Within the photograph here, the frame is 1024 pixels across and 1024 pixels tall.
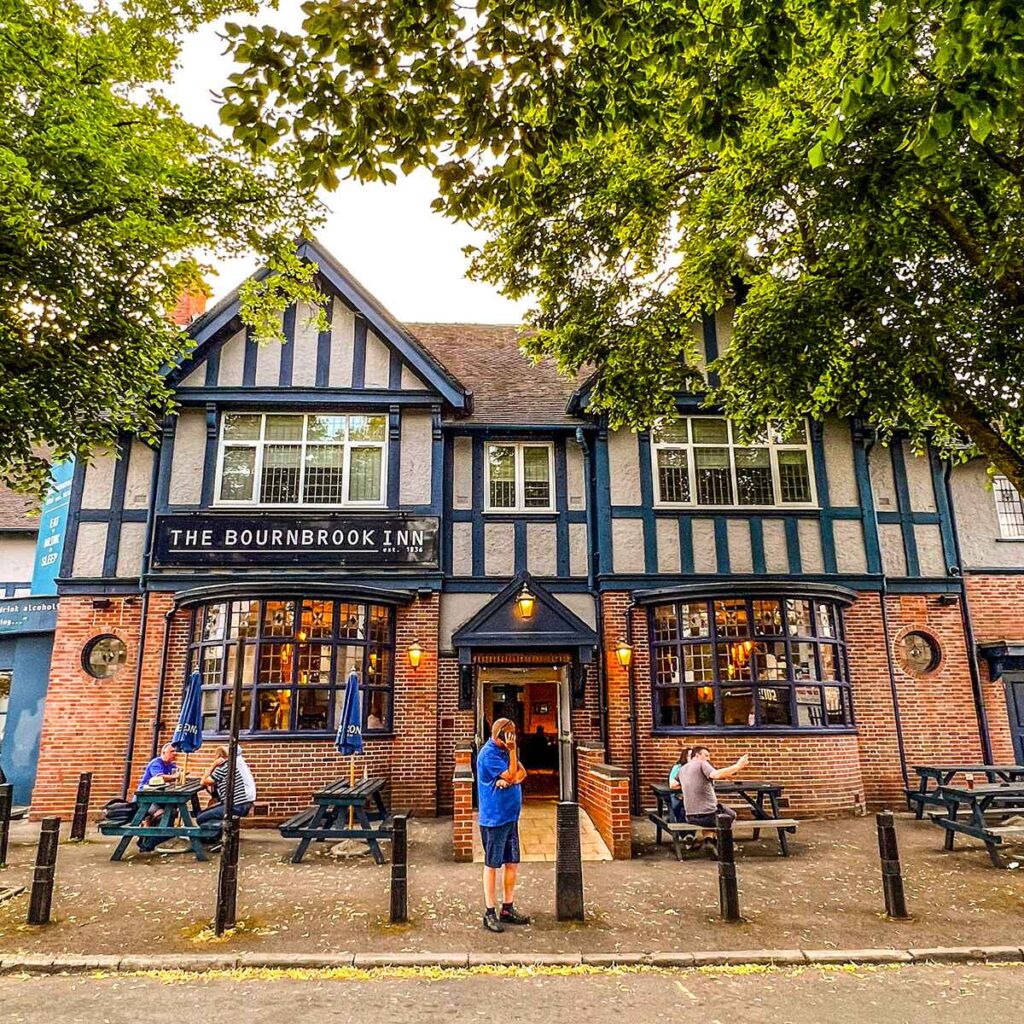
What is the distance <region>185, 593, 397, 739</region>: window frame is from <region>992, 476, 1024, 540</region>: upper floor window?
12.8 m

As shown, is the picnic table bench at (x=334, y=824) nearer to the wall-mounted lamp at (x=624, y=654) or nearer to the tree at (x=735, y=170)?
the wall-mounted lamp at (x=624, y=654)

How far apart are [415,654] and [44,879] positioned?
263 inches

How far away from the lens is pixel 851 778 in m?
12.7

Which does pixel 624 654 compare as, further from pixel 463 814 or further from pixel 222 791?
pixel 222 791

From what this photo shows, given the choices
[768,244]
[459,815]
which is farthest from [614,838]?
[768,244]

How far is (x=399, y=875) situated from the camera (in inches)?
275

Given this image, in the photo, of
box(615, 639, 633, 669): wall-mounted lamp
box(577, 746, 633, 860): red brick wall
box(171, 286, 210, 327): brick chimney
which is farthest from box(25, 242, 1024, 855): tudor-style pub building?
box(171, 286, 210, 327): brick chimney

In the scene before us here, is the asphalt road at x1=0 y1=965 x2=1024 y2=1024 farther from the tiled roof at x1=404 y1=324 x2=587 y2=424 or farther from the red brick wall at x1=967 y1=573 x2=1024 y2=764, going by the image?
the tiled roof at x1=404 y1=324 x2=587 y2=424

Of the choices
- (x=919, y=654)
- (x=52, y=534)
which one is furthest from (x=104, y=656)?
(x=919, y=654)

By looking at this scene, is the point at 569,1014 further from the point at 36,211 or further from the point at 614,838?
the point at 36,211

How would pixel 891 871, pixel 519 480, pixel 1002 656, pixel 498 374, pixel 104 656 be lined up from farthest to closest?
pixel 498 374 < pixel 519 480 < pixel 1002 656 < pixel 104 656 < pixel 891 871

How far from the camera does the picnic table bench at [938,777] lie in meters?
11.3

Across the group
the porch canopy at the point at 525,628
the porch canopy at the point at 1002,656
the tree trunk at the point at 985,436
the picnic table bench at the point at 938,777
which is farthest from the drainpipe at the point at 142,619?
the porch canopy at the point at 1002,656

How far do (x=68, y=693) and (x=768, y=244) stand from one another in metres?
14.6
